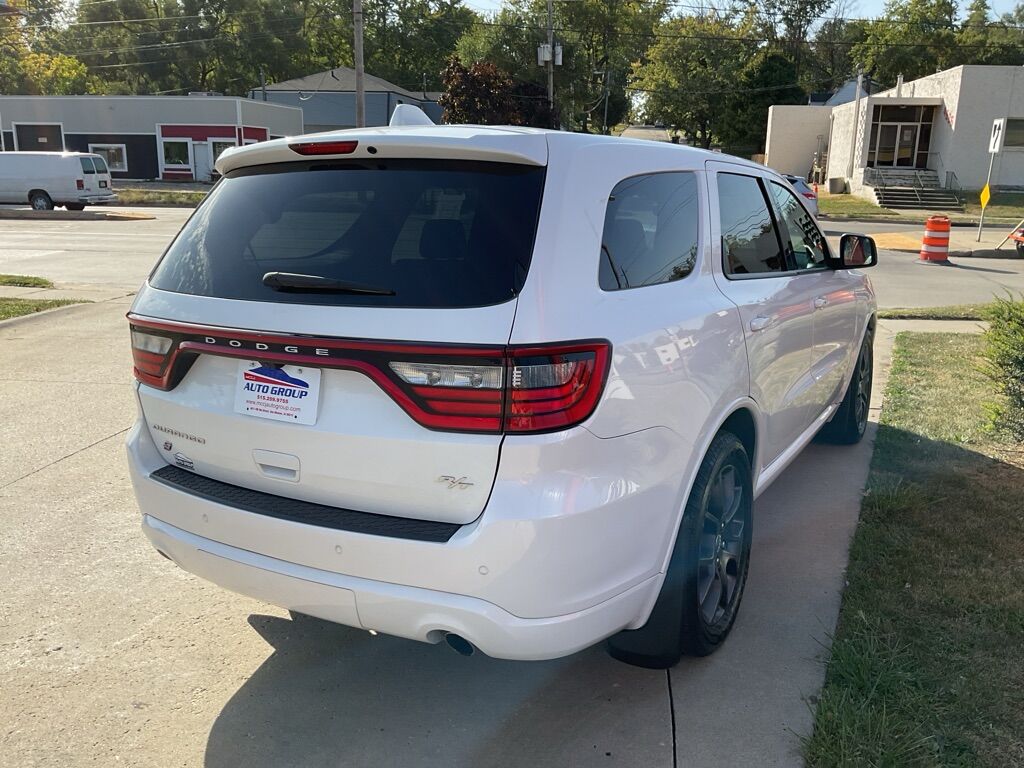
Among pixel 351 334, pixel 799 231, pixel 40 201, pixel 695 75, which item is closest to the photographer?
pixel 351 334

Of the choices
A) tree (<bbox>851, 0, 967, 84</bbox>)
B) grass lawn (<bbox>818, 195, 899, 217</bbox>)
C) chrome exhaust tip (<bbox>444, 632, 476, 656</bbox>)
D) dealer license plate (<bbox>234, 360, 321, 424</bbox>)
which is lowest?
grass lawn (<bbox>818, 195, 899, 217</bbox>)

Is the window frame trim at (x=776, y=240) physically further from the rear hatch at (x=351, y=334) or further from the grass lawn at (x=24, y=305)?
the grass lawn at (x=24, y=305)

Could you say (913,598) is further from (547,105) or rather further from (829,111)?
(829,111)

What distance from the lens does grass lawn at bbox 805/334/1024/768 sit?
2.73 meters

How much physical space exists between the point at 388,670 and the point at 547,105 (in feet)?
101

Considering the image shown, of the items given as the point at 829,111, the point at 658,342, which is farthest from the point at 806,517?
the point at 829,111

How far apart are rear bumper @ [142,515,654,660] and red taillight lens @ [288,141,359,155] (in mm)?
1308

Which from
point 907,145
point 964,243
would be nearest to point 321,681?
point 964,243

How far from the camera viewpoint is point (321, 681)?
3.18m

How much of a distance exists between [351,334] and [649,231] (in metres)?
1.13

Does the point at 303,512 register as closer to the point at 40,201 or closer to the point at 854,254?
the point at 854,254

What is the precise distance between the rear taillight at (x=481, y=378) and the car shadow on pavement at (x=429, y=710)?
1.15 metres

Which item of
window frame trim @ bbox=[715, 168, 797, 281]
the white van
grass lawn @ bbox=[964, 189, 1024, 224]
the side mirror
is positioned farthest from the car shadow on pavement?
the white van

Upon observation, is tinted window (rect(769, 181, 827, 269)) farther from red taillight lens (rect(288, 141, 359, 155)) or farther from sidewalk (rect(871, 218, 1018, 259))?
sidewalk (rect(871, 218, 1018, 259))
